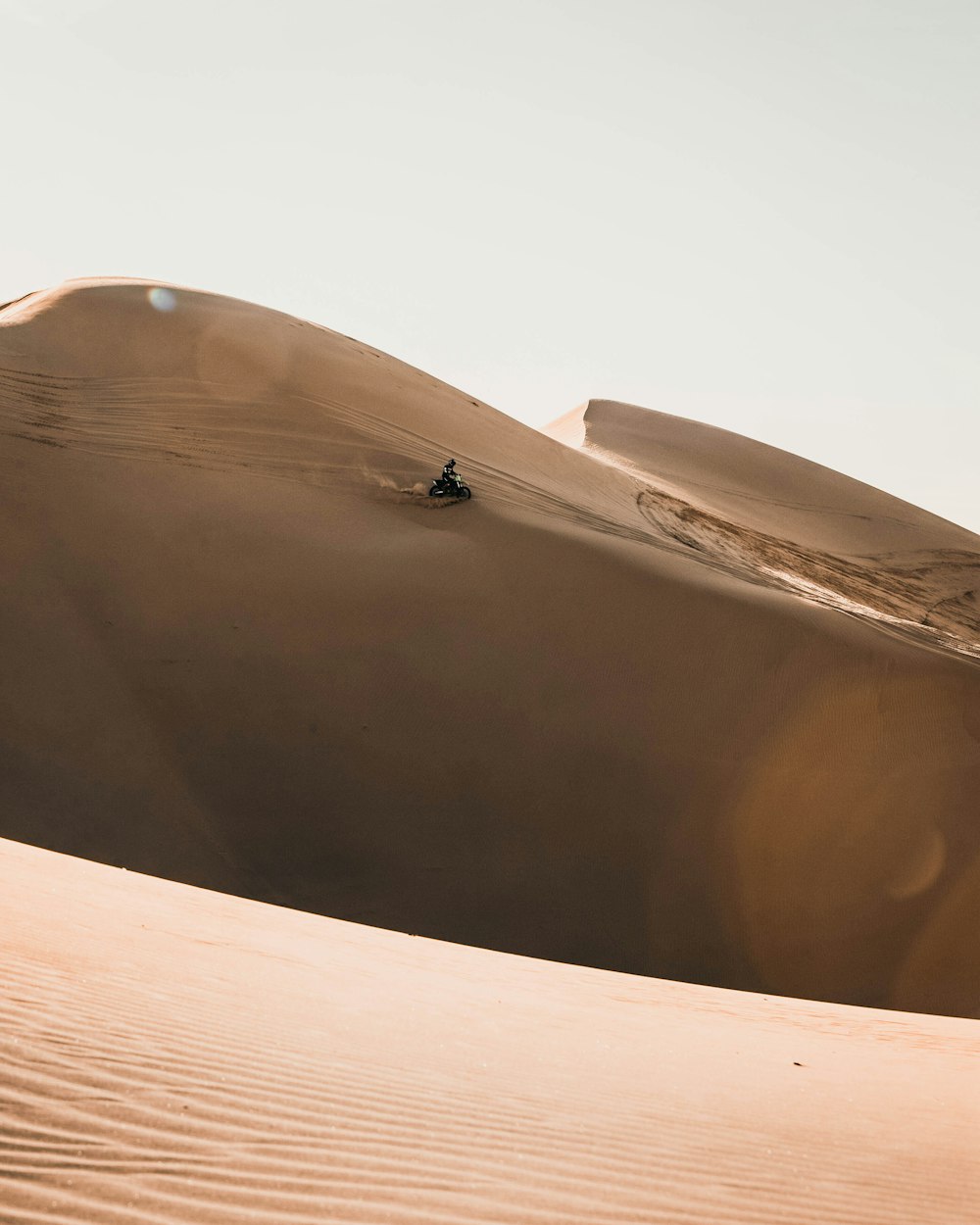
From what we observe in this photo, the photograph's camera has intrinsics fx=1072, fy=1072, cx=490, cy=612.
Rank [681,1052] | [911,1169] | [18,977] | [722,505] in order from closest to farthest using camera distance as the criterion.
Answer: [911,1169] < [18,977] < [681,1052] < [722,505]

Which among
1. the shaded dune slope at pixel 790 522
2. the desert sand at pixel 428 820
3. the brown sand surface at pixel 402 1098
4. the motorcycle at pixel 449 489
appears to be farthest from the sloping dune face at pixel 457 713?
the brown sand surface at pixel 402 1098

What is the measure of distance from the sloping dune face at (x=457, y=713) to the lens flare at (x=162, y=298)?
2524 millimetres

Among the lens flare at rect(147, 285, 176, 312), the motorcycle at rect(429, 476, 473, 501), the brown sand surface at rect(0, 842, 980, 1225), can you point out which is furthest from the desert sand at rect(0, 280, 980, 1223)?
the lens flare at rect(147, 285, 176, 312)

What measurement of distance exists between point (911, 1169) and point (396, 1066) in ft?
5.61

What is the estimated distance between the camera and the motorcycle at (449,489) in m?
14.1

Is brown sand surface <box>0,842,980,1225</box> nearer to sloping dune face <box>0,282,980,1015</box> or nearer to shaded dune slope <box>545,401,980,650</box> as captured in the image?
sloping dune face <box>0,282,980,1015</box>

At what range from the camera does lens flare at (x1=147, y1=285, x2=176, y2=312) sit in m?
17.3

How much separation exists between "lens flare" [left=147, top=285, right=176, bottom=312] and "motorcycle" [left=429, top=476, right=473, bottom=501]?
249 inches

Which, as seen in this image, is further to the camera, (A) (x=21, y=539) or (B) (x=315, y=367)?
(B) (x=315, y=367)

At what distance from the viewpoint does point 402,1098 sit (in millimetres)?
3283

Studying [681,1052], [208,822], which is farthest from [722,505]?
[681,1052]

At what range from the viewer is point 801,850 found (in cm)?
970

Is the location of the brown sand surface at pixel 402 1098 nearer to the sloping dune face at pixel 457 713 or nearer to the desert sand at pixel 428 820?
the desert sand at pixel 428 820

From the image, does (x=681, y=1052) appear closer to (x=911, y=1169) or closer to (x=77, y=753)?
(x=911, y=1169)
